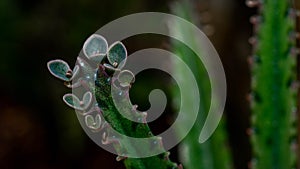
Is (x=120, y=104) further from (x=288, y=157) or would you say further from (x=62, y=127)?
(x=62, y=127)

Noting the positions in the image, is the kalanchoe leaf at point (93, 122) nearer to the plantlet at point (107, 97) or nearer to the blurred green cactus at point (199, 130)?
the plantlet at point (107, 97)

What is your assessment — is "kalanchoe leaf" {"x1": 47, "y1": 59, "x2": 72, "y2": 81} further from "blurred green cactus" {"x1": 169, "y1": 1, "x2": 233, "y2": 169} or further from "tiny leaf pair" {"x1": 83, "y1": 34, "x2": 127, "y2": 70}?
"blurred green cactus" {"x1": 169, "y1": 1, "x2": 233, "y2": 169}

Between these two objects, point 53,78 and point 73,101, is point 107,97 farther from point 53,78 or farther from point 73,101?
point 53,78

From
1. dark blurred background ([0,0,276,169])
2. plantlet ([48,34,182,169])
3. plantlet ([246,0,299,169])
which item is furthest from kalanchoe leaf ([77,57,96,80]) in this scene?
dark blurred background ([0,0,276,169])

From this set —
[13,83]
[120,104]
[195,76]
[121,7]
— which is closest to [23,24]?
[13,83]

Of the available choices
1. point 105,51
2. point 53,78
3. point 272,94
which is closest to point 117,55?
point 105,51

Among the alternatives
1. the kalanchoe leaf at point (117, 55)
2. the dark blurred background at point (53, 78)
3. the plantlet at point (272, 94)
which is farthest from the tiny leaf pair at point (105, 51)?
the dark blurred background at point (53, 78)

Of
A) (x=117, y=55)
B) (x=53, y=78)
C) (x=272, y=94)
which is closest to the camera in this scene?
(x=117, y=55)
